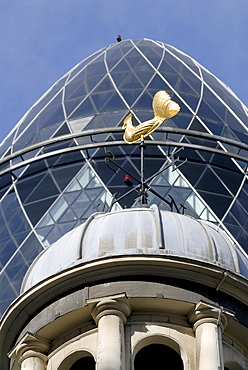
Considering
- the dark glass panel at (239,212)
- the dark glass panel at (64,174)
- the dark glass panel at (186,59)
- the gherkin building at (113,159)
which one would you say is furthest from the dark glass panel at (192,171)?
the dark glass panel at (186,59)

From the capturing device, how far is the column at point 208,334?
27984mm

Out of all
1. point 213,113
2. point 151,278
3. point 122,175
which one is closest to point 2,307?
point 122,175

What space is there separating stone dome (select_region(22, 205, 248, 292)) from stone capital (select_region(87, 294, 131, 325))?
0.89m

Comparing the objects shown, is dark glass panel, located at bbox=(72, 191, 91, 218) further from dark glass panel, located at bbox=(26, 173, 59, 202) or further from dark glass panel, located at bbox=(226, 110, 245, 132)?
dark glass panel, located at bbox=(226, 110, 245, 132)

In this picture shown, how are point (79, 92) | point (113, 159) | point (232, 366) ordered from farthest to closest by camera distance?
point (79, 92) < point (113, 159) < point (232, 366)

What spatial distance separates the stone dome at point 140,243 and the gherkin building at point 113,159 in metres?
4.64

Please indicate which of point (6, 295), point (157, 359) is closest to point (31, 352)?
point (157, 359)

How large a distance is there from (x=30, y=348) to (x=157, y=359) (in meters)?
2.97

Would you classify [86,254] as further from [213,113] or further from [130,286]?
[213,113]

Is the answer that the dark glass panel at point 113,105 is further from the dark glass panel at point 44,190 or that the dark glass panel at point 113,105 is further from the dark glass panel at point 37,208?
the dark glass panel at point 37,208

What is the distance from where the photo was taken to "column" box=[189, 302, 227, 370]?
91.8 ft

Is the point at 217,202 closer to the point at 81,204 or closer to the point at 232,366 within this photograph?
the point at 81,204

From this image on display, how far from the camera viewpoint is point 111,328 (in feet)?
93.6

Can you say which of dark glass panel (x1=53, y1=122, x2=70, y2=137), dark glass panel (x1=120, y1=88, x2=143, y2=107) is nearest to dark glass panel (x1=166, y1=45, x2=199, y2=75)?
dark glass panel (x1=120, y1=88, x2=143, y2=107)
